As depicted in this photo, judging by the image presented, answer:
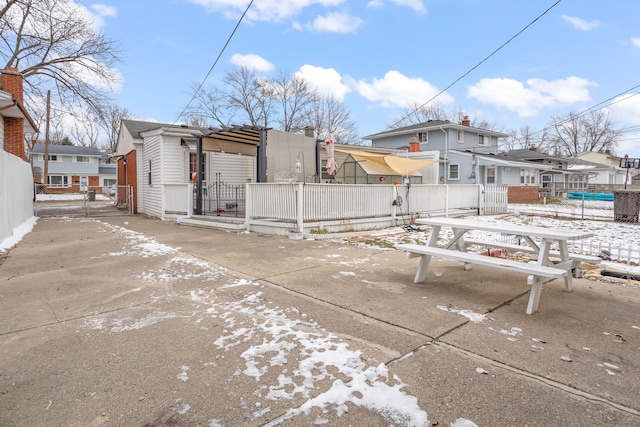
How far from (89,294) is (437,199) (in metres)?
11.2

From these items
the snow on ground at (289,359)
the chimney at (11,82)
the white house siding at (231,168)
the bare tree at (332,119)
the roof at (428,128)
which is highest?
the bare tree at (332,119)

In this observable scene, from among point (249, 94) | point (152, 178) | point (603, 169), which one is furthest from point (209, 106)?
point (603, 169)

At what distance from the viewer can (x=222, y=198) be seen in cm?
1434

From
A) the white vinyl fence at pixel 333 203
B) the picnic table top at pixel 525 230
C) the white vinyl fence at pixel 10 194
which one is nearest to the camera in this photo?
the picnic table top at pixel 525 230

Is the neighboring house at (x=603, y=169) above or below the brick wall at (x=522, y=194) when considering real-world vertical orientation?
above

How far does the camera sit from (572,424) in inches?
72.6

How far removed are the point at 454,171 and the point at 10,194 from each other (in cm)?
2463

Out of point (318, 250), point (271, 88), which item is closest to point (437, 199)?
point (318, 250)

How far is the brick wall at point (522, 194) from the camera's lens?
23406 millimetres

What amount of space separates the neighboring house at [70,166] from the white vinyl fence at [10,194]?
37508 mm

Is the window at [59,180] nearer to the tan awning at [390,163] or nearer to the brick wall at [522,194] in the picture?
the tan awning at [390,163]

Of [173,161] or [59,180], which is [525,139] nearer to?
[173,161]

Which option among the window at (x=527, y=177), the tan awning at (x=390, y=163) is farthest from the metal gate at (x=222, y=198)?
the window at (x=527, y=177)

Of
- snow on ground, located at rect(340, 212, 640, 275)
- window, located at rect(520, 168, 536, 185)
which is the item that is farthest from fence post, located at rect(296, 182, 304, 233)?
window, located at rect(520, 168, 536, 185)
